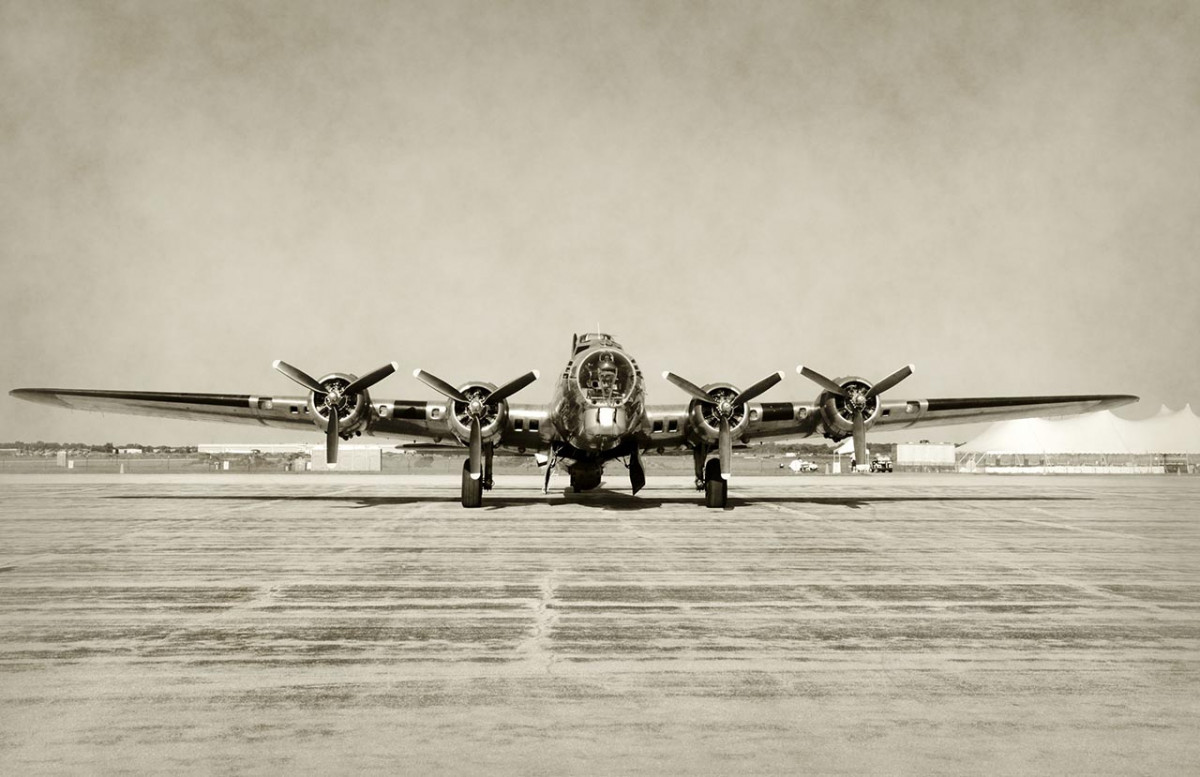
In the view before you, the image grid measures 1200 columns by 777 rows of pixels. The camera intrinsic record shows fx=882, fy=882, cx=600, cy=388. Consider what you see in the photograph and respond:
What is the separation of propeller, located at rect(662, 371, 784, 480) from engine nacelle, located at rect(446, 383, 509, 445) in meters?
5.37

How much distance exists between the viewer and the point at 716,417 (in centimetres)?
2814

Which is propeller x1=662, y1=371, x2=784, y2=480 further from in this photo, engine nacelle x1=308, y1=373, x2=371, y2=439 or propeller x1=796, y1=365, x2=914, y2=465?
engine nacelle x1=308, y1=373, x2=371, y2=439

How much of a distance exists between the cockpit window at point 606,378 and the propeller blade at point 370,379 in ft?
21.2

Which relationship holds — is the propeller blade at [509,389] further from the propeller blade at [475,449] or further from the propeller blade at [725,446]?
the propeller blade at [725,446]

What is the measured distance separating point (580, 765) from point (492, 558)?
922 cm

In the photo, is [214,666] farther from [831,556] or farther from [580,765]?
[831,556]

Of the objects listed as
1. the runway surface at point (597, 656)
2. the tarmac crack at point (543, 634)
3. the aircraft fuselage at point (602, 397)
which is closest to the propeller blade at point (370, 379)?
the aircraft fuselage at point (602, 397)

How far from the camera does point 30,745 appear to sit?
5.38m

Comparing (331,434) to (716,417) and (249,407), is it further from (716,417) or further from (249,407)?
(716,417)

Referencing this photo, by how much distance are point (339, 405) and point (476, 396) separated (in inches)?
171

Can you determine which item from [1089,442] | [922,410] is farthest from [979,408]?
[1089,442]

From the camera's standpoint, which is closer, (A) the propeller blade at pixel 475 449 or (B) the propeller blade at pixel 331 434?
(A) the propeller blade at pixel 475 449

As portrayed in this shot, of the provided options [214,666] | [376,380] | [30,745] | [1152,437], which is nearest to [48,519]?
[376,380]

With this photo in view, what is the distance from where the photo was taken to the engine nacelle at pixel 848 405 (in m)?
28.9
